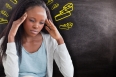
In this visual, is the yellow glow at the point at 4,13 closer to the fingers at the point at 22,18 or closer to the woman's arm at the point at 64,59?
the fingers at the point at 22,18

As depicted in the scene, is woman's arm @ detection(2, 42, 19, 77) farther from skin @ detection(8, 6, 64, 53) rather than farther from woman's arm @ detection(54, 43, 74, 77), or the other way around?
woman's arm @ detection(54, 43, 74, 77)

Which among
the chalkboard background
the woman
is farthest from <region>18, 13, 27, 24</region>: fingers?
the chalkboard background

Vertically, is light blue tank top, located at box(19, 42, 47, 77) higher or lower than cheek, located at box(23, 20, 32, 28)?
lower

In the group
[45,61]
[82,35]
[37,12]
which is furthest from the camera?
[82,35]

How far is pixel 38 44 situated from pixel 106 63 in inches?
17.6

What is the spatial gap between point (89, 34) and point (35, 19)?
0.39 metres

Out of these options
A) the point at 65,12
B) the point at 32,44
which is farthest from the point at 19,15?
the point at 65,12

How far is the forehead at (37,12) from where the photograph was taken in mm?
1037

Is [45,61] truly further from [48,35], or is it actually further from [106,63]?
[106,63]

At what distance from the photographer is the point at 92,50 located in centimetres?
130

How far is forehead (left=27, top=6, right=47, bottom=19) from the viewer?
1.04m

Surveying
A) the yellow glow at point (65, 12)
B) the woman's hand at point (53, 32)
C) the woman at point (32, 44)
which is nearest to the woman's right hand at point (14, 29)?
the woman at point (32, 44)

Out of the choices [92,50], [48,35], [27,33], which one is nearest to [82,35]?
[92,50]

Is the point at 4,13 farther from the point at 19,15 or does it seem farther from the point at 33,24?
the point at 33,24
